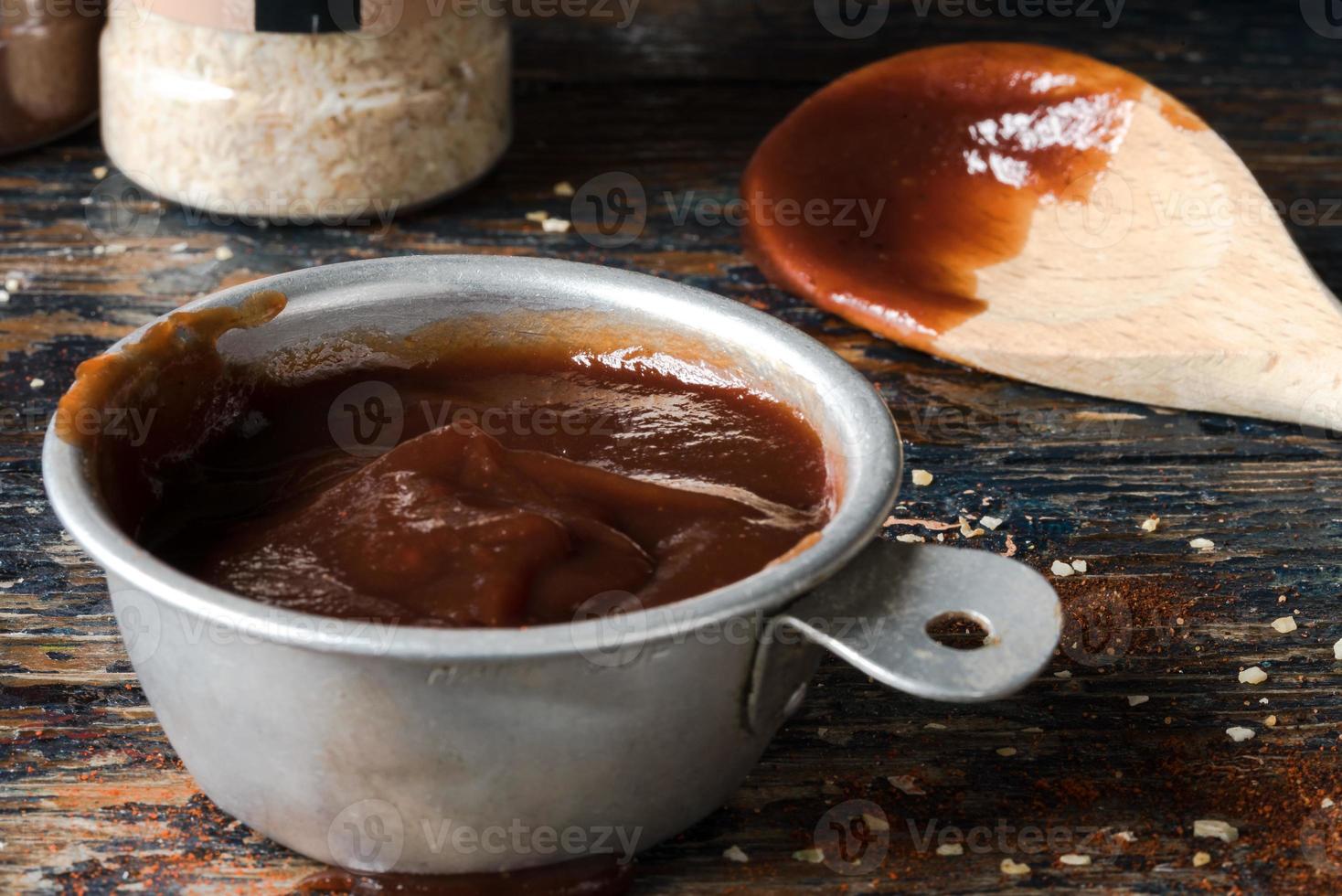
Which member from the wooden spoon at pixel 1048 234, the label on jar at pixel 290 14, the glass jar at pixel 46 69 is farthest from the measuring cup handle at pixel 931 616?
the glass jar at pixel 46 69

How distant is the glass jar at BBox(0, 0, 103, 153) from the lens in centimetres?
195

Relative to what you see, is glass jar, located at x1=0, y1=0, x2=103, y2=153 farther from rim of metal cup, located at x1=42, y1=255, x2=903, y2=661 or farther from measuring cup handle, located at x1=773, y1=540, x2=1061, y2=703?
measuring cup handle, located at x1=773, y1=540, x2=1061, y2=703

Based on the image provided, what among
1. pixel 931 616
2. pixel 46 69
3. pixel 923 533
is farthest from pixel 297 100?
pixel 931 616

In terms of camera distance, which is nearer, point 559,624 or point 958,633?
point 559,624

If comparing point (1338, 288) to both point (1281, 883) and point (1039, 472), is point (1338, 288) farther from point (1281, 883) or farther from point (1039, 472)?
point (1281, 883)

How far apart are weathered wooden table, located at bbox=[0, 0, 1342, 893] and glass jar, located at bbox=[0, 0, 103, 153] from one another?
44 mm

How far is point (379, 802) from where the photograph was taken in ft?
2.99

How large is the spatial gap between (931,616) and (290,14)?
114 cm

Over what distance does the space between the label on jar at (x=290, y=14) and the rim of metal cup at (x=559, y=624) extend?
61 cm

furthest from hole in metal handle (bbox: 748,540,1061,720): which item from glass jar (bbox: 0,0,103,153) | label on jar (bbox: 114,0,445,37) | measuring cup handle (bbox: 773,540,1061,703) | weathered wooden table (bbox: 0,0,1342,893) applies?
glass jar (bbox: 0,0,103,153)

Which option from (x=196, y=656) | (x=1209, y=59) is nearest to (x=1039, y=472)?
(x=196, y=656)

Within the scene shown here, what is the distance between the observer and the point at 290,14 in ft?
5.59

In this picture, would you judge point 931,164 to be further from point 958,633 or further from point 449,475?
point 449,475

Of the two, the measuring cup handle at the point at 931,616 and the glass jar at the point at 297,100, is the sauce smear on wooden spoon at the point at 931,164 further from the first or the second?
the measuring cup handle at the point at 931,616
